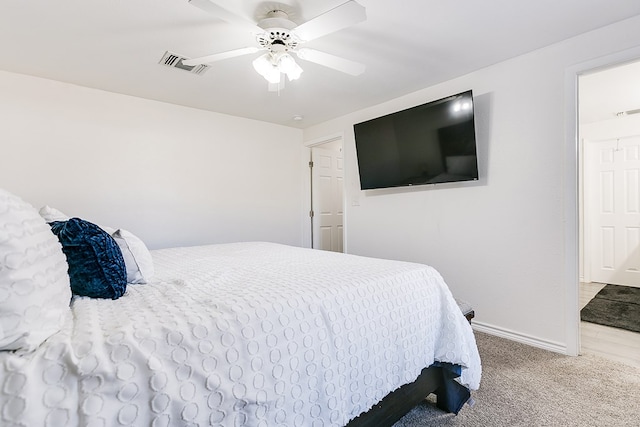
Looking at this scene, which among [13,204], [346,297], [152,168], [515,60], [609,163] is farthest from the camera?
[609,163]

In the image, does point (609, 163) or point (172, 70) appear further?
point (609, 163)

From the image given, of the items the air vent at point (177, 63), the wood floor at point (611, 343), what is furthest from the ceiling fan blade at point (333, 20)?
the wood floor at point (611, 343)

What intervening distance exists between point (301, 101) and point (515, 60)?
79.7 inches

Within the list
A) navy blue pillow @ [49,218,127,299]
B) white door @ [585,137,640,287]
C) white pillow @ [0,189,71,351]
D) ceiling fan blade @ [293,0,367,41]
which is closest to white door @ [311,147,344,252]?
ceiling fan blade @ [293,0,367,41]

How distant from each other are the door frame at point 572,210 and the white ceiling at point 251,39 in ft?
Result: 1.35

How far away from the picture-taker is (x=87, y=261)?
113 cm

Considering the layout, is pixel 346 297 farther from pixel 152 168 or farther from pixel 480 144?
pixel 152 168

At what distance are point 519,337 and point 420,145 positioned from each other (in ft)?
6.08

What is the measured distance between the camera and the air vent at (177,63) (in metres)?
2.43

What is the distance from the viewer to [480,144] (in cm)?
272

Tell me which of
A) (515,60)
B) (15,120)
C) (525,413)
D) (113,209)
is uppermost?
(515,60)

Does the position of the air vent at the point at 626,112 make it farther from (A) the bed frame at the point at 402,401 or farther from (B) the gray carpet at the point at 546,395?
(A) the bed frame at the point at 402,401

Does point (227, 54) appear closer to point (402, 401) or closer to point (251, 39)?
point (251, 39)

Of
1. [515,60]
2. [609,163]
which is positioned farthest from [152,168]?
[609,163]
